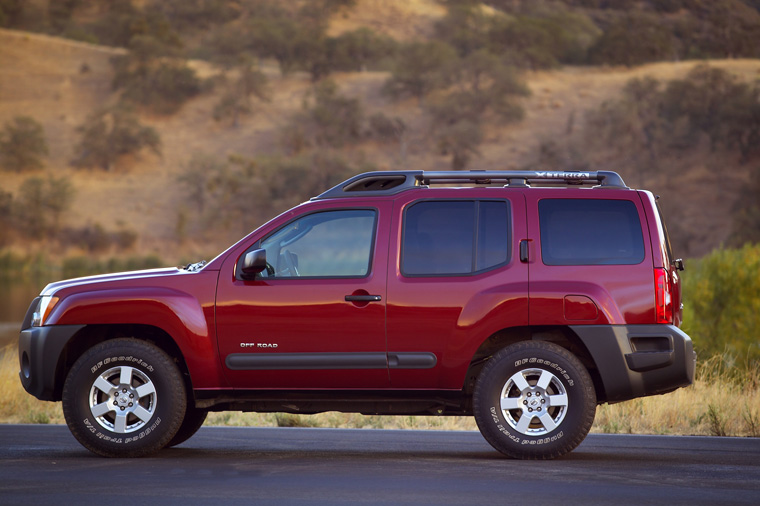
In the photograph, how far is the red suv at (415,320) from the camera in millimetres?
8461

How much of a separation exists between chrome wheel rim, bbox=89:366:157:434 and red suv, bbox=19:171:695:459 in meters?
0.01

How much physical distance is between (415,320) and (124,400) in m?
2.29

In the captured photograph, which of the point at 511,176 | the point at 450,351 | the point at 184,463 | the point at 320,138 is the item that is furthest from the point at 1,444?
the point at 320,138

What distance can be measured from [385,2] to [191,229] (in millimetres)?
46617

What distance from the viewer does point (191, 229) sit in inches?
2087

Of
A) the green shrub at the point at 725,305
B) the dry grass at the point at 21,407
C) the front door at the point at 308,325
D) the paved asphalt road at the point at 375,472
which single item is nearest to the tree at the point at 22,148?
the green shrub at the point at 725,305

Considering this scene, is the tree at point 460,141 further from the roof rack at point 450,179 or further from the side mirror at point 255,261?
the side mirror at point 255,261

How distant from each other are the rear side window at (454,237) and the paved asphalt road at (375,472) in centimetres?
145

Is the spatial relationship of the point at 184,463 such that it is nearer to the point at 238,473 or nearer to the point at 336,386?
the point at 238,473

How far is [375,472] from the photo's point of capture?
7969 millimetres

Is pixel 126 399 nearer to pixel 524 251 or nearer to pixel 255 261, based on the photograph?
pixel 255 261

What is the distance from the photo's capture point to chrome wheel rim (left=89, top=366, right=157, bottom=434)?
8680 millimetres

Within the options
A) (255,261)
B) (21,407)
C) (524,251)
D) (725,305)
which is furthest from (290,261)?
(725,305)

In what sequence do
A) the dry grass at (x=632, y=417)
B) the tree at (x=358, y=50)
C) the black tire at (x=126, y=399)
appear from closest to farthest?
the black tire at (x=126, y=399)
the dry grass at (x=632, y=417)
the tree at (x=358, y=50)
